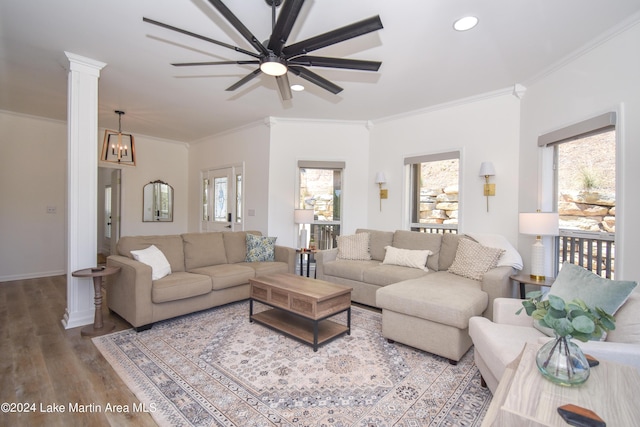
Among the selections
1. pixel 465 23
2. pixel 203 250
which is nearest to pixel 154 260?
pixel 203 250

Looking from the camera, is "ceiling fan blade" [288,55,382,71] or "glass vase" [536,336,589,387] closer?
"glass vase" [536,336,589,387]

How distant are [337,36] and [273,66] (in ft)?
1.74

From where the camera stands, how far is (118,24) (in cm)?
255

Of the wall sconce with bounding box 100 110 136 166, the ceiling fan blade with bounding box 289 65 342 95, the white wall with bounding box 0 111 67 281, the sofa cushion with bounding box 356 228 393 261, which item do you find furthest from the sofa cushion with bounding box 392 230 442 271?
the white wall with bounding box 0 111 67 281

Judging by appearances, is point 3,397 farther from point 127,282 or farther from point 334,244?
point 334,244

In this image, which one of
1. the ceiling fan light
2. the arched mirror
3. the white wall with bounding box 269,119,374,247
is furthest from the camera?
the arched mirror

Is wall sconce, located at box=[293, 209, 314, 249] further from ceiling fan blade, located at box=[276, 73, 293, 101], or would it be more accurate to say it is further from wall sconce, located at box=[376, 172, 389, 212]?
ceiling fan blade, located at box=[276, 73, 293, 101]

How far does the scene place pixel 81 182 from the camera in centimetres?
311

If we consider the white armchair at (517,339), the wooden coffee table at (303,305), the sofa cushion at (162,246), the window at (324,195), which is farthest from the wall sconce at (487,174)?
the sofa cushion at (162,246)

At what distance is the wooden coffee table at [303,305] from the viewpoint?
2.71m

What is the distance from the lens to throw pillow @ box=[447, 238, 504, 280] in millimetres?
3279

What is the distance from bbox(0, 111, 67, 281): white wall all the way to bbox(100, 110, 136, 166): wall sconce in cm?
165

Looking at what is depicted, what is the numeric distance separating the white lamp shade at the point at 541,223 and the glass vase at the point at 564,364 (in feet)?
7.26

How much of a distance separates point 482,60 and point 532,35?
48 cm
